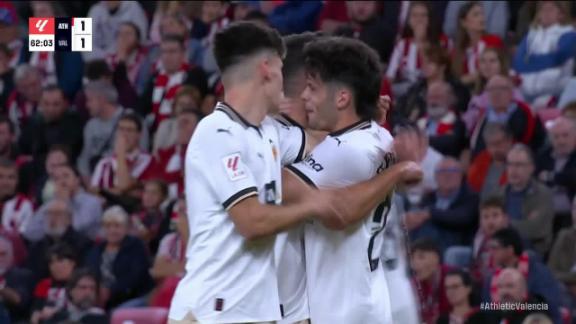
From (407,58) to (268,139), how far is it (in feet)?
23.8

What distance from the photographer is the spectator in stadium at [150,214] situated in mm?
12180

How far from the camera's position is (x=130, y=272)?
37.8ft

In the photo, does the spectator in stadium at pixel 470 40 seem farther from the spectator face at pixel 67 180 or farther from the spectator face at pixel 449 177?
the spectator face at pixel 67 180

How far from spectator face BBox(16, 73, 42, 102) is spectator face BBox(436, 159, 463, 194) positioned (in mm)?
A: 4922

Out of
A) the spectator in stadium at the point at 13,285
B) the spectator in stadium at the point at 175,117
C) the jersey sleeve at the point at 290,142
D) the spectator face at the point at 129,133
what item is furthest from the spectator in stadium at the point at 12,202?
the jersey sleeve at the point at 290,142

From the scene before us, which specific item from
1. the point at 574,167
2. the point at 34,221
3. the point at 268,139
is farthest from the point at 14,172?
the point at 268,139

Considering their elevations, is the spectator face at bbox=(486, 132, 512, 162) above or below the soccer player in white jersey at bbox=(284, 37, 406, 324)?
above

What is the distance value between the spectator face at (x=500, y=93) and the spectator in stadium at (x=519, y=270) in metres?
1.97

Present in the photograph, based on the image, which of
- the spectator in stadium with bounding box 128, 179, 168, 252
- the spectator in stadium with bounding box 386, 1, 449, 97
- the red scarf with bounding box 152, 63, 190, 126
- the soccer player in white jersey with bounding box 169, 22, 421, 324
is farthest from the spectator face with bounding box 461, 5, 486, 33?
the soccer player in white jersey with bounding box 169, 22, 421, 324

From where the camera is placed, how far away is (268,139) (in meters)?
6.05

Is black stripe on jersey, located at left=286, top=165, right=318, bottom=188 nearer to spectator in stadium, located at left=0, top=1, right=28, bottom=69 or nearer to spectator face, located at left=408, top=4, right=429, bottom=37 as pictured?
spectator face, located at left=408, top=4, right=429, bottom=37

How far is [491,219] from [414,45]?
300cm

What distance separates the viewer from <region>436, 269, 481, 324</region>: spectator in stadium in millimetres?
9500

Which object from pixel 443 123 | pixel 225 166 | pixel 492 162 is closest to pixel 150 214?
pixel 443 123
